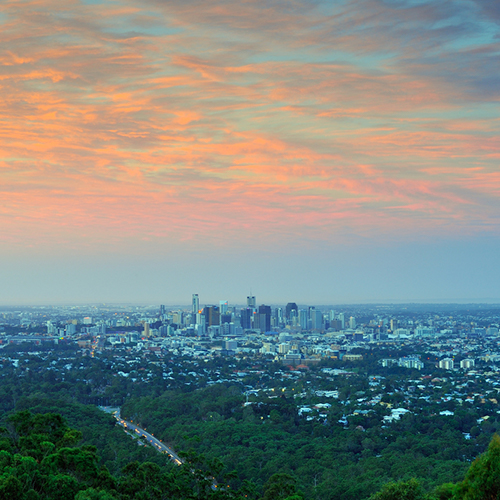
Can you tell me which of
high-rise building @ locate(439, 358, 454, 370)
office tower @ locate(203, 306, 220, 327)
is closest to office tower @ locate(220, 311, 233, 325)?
office tower @ locate(203, 306, 220, 327)

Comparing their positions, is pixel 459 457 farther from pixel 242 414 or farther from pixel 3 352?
pixel 3 352

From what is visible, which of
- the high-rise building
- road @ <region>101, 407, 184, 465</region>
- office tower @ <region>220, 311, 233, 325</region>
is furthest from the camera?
office tower @ <region>220, 311, 233, 325</region>

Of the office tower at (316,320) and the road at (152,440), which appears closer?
the road at (152,440)

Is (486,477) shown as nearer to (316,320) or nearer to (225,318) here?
(225,318)

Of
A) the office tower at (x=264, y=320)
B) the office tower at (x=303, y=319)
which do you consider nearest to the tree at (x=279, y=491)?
the office tower at (x=264, y=320)

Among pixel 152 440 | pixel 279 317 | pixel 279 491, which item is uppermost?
pixel 279 491

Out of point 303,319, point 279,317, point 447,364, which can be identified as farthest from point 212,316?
point 447,364

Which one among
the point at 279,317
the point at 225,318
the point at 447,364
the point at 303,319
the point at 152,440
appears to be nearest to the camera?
the point at 152,440

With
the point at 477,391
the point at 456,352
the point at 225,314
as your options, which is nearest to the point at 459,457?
the point at 477,391

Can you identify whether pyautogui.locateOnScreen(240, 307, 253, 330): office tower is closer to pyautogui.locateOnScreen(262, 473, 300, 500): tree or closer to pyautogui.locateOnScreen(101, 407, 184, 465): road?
pyautogui.locateOnScreen(101, 407, 184, 465): road

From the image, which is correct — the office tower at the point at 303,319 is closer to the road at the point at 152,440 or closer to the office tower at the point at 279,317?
the office tower at the point at 279,317

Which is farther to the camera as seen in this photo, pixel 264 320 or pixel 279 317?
pixel 279 317
